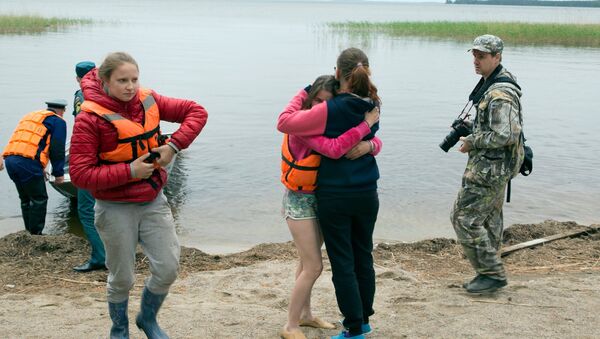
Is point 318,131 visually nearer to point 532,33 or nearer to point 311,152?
point 311,152

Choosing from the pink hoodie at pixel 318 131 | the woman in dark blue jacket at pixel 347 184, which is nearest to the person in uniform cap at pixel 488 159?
the woman in dark blue jacket at pixel 347 184

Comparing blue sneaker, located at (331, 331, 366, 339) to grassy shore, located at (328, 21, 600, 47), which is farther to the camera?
grassy shore, located at (328, 21, 600, 47)

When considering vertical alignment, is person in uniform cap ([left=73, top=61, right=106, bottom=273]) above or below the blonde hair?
below

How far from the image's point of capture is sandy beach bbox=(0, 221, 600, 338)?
4984 mm

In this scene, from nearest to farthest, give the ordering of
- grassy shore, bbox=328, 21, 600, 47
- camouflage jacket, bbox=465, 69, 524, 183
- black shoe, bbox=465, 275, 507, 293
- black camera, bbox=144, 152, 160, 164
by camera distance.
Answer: black camera, bbox=144, 152, 160, 164 → camouflage jacket, bbox=465, 69, 524, 183 → black shoe, bbox=465, 275, 507, 293 → grassy shore, bbox=328, 21, 600, 47

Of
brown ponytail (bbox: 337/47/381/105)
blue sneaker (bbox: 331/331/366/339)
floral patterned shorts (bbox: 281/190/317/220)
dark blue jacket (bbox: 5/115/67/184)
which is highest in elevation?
brown ponytail (bbox: 337/47/381/105)

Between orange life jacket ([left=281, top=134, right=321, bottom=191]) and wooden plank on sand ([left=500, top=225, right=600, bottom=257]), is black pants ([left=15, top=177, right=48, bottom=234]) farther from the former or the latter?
wooden plank on sand ([left=500, top=225, right=600, bottom=257])

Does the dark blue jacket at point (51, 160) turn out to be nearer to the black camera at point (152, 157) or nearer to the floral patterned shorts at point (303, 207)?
the black camera at point (152, 157)

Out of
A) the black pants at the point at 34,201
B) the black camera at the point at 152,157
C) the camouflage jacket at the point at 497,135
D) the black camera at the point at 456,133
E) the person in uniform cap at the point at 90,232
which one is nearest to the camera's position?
the black camera at the point at 152,157

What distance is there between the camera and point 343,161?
442 cm

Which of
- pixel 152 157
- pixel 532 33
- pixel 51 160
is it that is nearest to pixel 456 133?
pixel 152 157

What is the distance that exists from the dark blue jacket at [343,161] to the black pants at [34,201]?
4574 millimetres

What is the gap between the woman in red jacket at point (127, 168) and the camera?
4.19 meters

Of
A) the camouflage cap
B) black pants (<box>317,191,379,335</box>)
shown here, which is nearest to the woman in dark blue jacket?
black pants (<box>317,191,379,335</box>)
